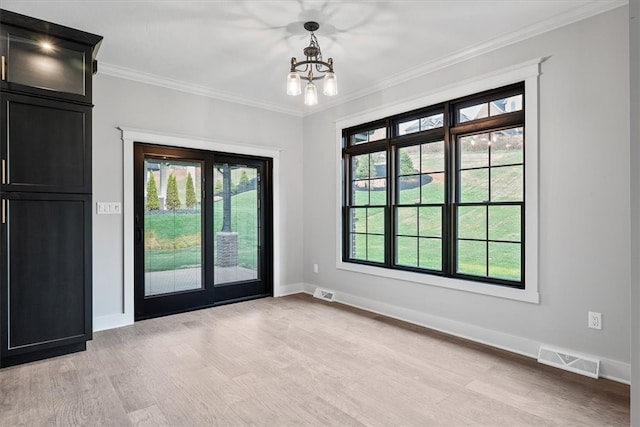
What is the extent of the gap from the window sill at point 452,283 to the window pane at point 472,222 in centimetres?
45

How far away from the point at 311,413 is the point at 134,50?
3.53 m

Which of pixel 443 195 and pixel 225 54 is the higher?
pixel 225 54

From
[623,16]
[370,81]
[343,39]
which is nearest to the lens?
[623,16]

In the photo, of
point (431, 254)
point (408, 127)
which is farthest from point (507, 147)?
point (431, 254)

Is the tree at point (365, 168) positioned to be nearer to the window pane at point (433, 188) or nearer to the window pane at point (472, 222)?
the window pane at point (433, 188)

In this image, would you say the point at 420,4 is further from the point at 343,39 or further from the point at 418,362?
the point at 418,362

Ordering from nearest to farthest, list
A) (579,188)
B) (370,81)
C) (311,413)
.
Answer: (311,413)
(579,188)
(370,81)

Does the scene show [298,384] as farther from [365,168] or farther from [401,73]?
[401,73]

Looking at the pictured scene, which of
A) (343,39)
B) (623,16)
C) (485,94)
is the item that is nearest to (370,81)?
(343,39)

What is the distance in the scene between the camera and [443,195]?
389cm

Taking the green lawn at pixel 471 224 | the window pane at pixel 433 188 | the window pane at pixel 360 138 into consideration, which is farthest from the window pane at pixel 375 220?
the window pane at pixel 360 138

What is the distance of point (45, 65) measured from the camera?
308 centimetres

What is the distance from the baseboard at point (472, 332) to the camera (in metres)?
2.74

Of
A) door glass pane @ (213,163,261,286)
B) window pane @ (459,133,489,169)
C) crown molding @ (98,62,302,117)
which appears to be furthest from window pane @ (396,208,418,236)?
crown molding @ (98,62,302,117)
